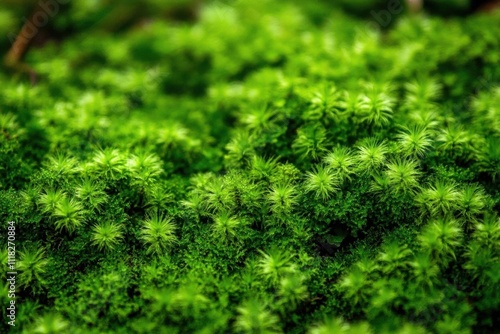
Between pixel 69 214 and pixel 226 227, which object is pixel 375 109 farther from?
pixel 69 214

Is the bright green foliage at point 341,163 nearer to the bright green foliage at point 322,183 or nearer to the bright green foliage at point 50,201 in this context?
the bright green foliage at point 322,183

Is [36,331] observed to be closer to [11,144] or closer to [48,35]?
[11,144]

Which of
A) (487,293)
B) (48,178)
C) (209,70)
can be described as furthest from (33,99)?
(487,293)

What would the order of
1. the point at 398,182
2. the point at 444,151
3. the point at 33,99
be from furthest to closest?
the point at 33,99 < the point at 444,151 < the point at 398,182

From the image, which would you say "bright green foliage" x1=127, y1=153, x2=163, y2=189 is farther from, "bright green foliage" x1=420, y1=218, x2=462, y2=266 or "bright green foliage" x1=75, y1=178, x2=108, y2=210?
"bright green foliage" x1=420, y1=218, x2=462, y2=266

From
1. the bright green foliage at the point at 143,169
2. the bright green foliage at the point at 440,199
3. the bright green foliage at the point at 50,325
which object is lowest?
the bright green foliage at the point at 50,325

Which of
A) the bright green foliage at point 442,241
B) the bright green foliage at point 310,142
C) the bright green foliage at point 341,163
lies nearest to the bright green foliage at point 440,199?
the bright green foliage at point 442,241

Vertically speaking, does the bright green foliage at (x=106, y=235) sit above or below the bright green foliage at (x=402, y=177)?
below

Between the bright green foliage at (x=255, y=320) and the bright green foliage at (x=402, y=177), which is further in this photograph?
the bright green foliage at (x=402, y=177)
